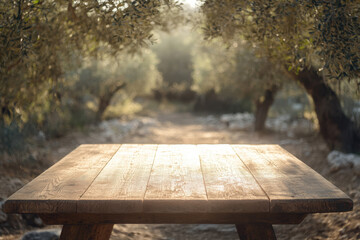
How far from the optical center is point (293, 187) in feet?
7.64

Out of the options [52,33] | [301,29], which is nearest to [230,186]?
[301,29]

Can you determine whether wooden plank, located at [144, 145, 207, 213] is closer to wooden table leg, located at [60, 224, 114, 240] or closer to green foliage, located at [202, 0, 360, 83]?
wooden table leg, located at [60, 224, 114, 240]

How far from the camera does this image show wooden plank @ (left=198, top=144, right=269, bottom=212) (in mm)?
2082

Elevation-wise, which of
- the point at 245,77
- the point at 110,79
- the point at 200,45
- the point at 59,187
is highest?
the point at 200,45

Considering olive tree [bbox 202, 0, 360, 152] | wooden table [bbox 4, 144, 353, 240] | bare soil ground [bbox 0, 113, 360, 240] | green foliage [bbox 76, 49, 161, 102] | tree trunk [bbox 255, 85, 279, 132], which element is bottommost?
bare soil ground [bbox 0, 113, 360, 240]

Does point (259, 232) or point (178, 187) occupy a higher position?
point (178, 187)

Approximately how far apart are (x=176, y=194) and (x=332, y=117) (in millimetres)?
5024

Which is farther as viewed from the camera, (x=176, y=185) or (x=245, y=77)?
(x=245, y=77)

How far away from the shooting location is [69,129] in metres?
11.2

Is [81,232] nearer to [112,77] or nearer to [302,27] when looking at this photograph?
[302,27]

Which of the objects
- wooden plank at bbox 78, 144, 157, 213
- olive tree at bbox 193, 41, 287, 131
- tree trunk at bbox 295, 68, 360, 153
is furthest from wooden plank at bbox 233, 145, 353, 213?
olive tree at bbox 193, 41, 287, 131

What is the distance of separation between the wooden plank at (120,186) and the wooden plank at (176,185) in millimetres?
58

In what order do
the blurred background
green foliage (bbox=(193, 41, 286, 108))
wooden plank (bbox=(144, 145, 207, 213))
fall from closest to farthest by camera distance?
wooden plank (bbox=(144, 145, 207, 213)) → the blurred background → green foliage (bbox=(193, 41, 286, 108))

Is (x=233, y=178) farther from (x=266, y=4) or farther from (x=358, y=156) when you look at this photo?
(x=358, y=156)
